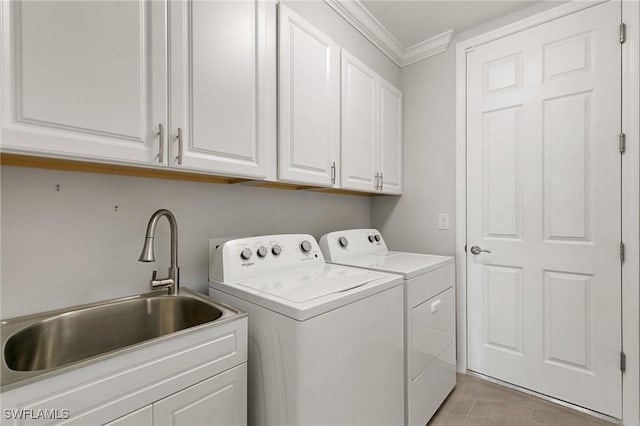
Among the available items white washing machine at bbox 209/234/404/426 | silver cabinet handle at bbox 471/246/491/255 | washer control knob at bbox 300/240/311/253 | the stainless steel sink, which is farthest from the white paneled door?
the stainless steel sink

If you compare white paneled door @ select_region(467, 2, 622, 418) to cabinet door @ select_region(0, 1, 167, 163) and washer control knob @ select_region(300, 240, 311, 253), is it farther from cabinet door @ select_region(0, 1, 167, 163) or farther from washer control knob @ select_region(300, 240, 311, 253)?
cabinet door @ select_region(0, 1, 167, 163)

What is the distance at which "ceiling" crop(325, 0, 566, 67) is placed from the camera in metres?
2.04

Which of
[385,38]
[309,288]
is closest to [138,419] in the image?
[309,288]

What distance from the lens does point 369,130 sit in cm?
212

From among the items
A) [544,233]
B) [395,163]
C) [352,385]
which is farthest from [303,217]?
[544,233]

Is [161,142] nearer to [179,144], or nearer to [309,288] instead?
[179,144]

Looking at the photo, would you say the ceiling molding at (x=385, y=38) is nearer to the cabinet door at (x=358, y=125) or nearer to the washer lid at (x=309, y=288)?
the cabinet door at (x=358, y=125)

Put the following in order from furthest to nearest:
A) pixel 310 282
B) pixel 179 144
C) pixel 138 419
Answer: pixel 310 282 < pixel 179 144 < pixel 138 419

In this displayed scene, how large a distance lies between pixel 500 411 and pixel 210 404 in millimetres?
1828

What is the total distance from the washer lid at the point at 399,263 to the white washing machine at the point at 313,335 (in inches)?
4.6

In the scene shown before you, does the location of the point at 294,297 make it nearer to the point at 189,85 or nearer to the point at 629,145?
the point at 189,85

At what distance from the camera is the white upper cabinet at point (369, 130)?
1.92 m

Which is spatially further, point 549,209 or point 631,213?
point 549,209

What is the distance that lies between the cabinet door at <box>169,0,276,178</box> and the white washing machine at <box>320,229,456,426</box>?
89 centimetres
